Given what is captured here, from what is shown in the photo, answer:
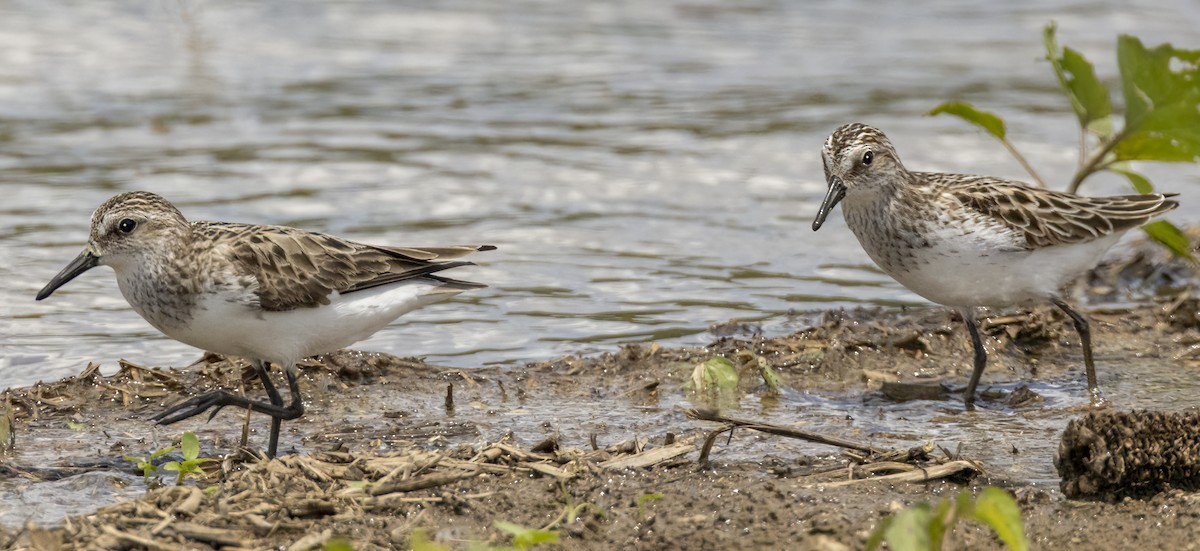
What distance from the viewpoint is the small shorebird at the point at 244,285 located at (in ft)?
21.9

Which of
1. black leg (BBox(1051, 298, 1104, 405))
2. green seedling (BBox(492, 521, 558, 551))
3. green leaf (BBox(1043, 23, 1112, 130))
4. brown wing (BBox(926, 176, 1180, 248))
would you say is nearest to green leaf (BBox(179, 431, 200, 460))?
green seedling (BBox(492, 521, 558, 551))

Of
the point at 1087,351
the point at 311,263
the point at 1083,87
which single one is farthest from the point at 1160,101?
the point at 311,263

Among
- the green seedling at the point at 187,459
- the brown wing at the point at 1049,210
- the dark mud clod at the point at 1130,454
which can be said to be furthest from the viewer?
the brown wing at the point at 1049,210

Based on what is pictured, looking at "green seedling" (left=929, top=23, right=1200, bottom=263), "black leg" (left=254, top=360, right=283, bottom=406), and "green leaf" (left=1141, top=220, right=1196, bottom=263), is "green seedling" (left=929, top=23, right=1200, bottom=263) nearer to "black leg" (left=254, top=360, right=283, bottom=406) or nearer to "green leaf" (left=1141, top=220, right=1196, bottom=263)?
"green leaf" (left=1141, top=220, right=1196, bottom=263)

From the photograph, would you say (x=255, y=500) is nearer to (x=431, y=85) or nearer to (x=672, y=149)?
(x=672, y=149)

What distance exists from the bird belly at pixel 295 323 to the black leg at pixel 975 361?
2.87 meters

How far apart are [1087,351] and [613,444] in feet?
9.55

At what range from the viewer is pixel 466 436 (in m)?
6.96

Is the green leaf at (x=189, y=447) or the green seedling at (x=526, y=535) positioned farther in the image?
the green leaf at (x=189, y=447)

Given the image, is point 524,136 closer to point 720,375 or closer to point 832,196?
point 832,196

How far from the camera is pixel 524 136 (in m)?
14.3

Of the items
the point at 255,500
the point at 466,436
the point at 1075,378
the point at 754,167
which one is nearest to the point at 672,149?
the point at 754,167

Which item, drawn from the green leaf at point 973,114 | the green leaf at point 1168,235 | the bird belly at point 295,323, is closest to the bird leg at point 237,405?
the bird belly at point 295,323

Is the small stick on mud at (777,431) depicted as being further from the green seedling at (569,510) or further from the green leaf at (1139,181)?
the green leaf at (1139,181)
